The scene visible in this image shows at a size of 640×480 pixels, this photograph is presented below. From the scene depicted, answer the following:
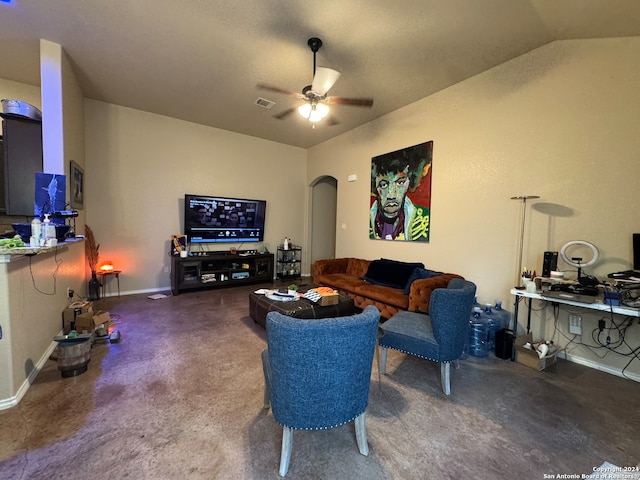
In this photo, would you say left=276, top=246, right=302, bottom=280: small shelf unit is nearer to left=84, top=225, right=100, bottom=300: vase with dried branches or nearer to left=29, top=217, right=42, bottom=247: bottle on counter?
left=84, top=225, right=100, bottom=300: vase with dried branches

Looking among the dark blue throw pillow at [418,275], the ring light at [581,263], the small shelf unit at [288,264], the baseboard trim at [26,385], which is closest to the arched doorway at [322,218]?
the small shelf unit at [288,264]

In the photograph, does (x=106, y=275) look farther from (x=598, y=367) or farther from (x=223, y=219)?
(x=598, y=367)

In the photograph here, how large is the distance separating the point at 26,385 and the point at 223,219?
146 inches

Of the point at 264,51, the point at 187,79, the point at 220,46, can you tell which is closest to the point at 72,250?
the point at 187,79

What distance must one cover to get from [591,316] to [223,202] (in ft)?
18.1

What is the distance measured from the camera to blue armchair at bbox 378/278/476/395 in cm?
206

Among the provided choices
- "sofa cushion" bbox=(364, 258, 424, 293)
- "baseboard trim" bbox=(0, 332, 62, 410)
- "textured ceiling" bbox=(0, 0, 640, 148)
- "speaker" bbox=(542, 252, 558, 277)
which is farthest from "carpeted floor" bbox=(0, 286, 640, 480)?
"textured ceiling" bbox=(0, 0, 640, 148)

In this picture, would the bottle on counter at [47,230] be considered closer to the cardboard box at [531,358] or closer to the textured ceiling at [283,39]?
the textured ceiling at [283,39]

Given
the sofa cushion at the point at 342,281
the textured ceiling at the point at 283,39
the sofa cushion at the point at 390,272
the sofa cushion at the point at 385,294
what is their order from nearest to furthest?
the textured ceiling at the point at 283,39 → the sofa cushion at the point at 385,294 → the sofa cushion at the point at 390,272 → the sofa cushion at the point at 342,281

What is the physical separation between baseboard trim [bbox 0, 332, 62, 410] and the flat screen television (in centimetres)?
285

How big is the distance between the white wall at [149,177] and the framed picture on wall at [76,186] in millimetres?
544

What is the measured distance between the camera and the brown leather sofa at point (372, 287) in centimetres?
312

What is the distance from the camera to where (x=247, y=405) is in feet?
6.37

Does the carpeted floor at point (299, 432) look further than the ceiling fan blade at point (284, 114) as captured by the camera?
No
